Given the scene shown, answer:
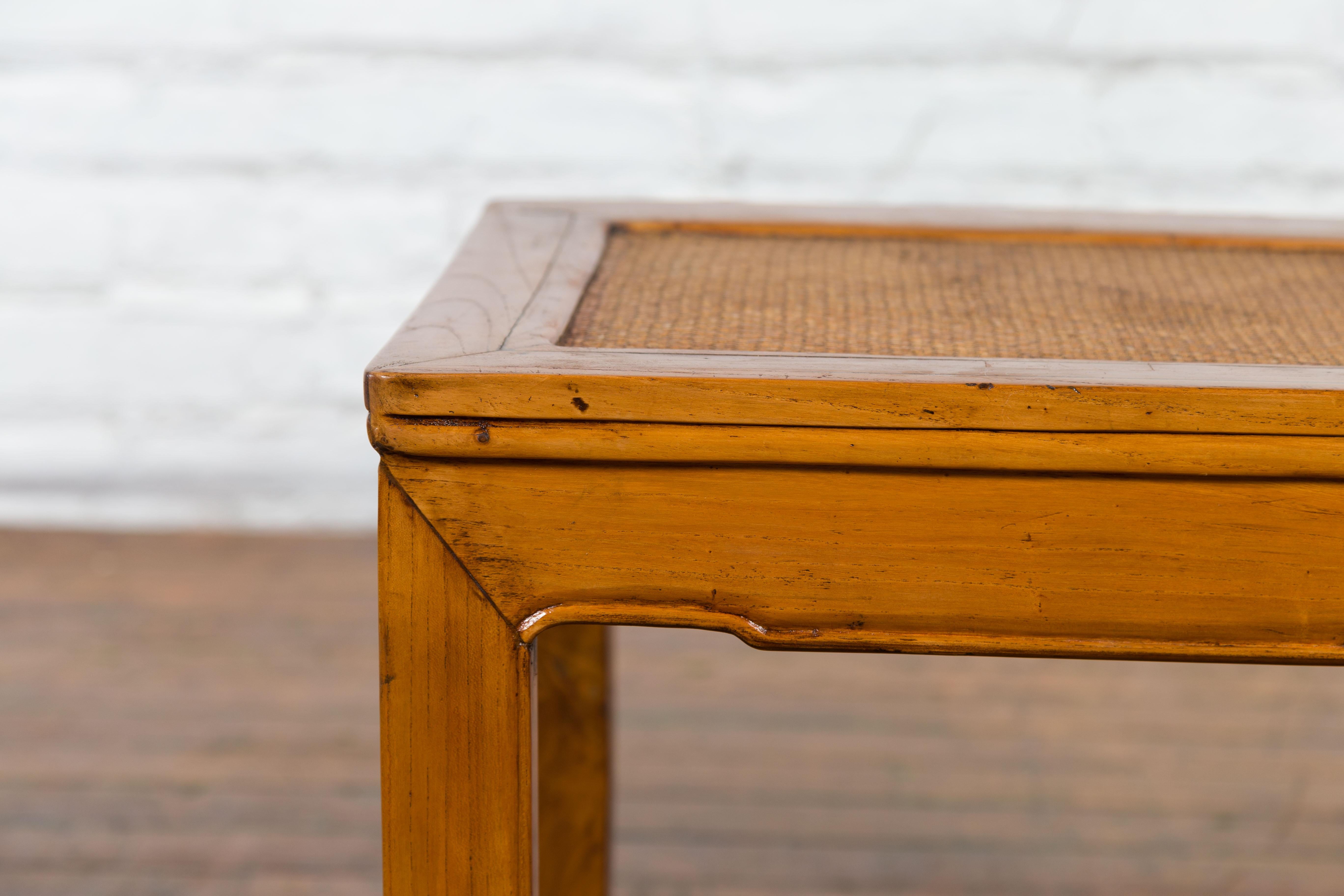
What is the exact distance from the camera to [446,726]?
48 centimetres

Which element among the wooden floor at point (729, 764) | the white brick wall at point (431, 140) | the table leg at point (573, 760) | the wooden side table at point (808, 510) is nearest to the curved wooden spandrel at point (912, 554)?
the wooden side table at point (808, 510)

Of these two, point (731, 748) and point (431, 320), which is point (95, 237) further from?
point (431, 320)

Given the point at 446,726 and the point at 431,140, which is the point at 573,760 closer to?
the point at 446,726

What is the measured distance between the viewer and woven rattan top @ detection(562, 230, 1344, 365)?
0.52 meters

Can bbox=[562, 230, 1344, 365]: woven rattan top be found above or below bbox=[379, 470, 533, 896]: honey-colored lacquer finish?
above

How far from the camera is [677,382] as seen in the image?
1.45 feet

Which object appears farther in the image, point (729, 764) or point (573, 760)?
point (729, 764)

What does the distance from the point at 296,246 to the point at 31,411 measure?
0.46 m

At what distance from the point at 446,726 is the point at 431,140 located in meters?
1.35

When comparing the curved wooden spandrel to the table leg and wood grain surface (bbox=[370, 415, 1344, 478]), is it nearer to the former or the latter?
wood grain surface (bbox=[370, 415, 1344, 478])

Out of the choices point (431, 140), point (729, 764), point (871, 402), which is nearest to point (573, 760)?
point (729, 764)

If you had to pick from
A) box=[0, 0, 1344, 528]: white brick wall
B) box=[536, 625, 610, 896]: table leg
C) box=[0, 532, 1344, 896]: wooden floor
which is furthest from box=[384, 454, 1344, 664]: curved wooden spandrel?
box=[0, 0, 1344, 528]: white brick wall

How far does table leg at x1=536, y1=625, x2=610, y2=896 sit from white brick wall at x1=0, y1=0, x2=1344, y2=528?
A: 39.0 inches

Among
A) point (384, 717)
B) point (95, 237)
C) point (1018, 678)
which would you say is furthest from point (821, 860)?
point (95, 237)
